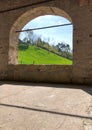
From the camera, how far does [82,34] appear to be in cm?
735

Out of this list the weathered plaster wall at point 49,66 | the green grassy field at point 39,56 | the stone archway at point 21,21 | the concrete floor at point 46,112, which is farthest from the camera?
the green grassy field at point 39,56

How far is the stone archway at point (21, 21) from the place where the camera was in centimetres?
858

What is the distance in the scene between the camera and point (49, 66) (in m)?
7.79

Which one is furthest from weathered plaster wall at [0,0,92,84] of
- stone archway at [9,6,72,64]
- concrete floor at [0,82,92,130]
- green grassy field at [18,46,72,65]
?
green grassy field at [18,46,72,65]

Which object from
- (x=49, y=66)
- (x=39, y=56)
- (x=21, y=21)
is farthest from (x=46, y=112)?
(x=39, y=56)

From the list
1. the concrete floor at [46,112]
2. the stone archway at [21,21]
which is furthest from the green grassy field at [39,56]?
the concrete floor at [46,112]

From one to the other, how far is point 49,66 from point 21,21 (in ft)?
8.28

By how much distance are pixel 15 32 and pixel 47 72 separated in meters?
2.50

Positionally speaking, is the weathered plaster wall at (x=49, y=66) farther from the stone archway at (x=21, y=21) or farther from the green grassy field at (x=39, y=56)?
the green grassy field at (x=39, y=56)

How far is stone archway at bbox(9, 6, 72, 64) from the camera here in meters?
8.58

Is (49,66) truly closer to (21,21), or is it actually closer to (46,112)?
(21,21)

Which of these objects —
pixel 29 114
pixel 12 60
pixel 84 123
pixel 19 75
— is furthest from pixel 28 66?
pixel 84 123

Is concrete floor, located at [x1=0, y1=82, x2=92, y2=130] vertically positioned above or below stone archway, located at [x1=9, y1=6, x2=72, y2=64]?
below

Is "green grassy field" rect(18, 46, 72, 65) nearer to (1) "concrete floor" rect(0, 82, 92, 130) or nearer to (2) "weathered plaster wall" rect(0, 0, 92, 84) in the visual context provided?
(2) "weathered plaster wall" rect(0, 0, 92, 84)
